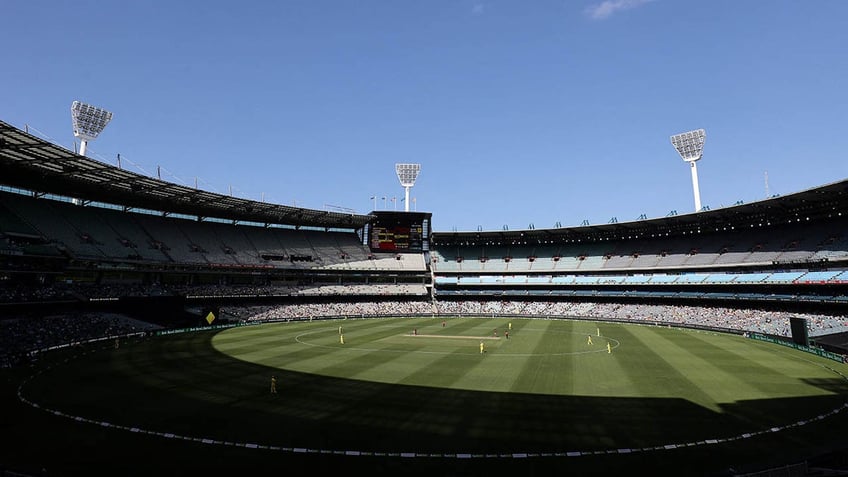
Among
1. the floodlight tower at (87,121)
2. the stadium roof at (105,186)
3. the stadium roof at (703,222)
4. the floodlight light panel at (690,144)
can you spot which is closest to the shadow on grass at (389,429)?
the stadium roof at (105,186)

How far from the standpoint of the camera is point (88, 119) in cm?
6369

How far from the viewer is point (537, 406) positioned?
70.0ft

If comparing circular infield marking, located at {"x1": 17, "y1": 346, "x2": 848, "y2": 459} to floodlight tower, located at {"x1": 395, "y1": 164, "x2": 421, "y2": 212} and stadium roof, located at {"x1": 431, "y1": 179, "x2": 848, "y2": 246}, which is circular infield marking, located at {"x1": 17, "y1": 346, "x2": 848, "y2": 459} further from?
floodlight tower, located at {"x1": 395, "y1": 164, "x2": 421, "y2": 212}

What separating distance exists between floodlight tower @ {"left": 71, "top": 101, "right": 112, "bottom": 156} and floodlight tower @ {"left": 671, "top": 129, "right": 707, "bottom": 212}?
93.9 meters

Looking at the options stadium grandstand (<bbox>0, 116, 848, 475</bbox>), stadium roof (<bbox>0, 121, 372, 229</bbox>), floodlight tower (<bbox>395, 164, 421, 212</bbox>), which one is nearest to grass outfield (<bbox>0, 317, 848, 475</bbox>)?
stadium grandstand (<bbox>0, 116, 848, 475</bbox>)

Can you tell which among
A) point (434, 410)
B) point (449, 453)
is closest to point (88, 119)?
point (434, 410)

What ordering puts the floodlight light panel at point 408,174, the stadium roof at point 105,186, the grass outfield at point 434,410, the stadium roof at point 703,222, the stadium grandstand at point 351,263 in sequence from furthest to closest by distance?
the floodlight light panel at point 408,174 < the stadium roof at point 703,222 < the stadium grandstand at point 351,263 < the stadium roof at point 105,186 < the grass outfield at point 434,410

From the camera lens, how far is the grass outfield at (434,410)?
15.4 m

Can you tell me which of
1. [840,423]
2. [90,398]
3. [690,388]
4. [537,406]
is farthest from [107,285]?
[840,423]

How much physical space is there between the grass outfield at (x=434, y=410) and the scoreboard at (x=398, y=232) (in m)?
53.0

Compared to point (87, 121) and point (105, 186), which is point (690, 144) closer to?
point (105, 186)

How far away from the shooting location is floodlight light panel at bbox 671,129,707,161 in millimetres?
73625

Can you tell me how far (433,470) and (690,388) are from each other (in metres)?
17.9

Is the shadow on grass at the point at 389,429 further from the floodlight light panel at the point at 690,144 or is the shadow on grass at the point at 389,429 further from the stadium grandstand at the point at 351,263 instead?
the floodlight light panel at the point at 690,144
